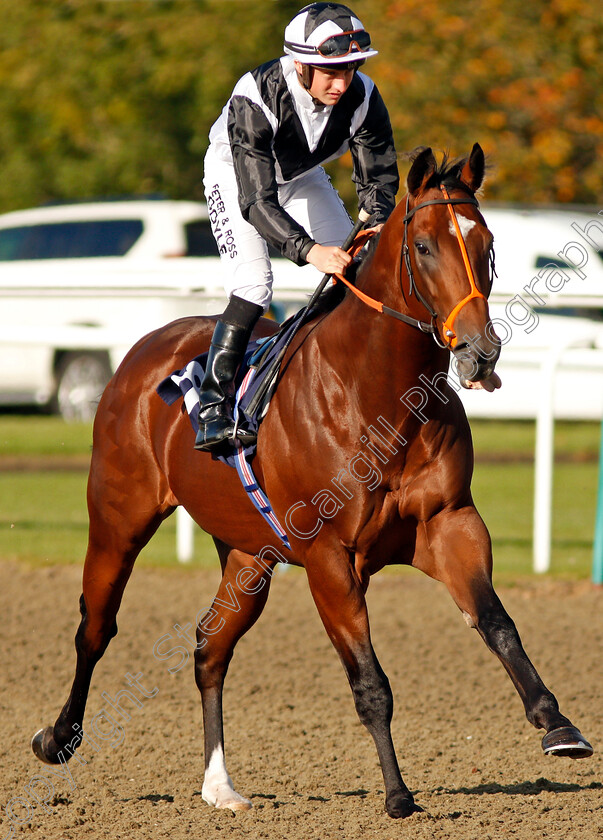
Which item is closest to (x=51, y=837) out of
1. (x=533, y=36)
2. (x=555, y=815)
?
(x=555, y=815)

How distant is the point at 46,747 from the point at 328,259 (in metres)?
2.19

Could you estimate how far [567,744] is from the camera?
3.55 m

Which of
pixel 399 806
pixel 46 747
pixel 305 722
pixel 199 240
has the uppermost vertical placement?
pixel 399 806

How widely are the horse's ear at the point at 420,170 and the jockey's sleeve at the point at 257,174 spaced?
1.52 ft

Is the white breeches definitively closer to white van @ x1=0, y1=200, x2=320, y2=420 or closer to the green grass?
the green grass

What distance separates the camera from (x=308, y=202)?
15.4 ft

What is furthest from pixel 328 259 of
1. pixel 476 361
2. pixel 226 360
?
pixel 476 361

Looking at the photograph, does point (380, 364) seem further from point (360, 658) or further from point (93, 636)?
point (93, 636)

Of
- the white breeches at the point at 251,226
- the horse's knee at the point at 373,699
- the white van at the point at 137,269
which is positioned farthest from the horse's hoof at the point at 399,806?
the white van at the point at 137,269

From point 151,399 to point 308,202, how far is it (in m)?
1.04

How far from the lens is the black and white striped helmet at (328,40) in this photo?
4098mm

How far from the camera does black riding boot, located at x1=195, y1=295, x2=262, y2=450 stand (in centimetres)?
443

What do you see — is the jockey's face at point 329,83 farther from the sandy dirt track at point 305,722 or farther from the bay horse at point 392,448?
the sandy dirt track at point 305,722

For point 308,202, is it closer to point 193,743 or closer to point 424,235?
point 424,235
